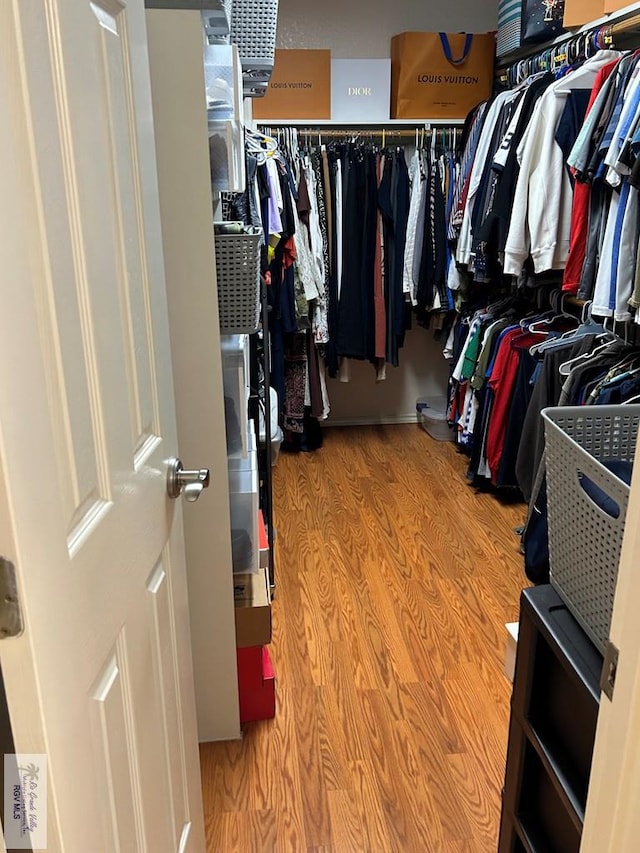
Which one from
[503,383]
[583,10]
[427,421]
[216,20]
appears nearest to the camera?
[216,20]

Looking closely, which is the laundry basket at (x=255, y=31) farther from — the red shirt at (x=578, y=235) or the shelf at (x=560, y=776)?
the shelf at (x=560, y=776)

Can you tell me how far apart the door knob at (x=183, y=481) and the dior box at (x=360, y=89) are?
3.10 metres

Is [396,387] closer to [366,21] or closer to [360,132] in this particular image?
[360,132]

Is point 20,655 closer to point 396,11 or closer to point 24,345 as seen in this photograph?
point 24,345

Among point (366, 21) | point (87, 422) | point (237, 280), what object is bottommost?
point (87, 422)

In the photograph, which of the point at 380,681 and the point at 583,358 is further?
the point at 583,358

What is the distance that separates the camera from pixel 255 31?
2203mm

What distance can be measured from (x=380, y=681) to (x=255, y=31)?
2124mm

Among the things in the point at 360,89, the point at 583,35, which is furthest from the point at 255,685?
the point at 360,89

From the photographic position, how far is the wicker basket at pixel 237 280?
5.21 feet

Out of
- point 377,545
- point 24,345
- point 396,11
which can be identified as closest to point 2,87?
point 24,345

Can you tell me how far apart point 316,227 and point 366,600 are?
204 cm

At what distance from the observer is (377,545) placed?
9.78 ft
